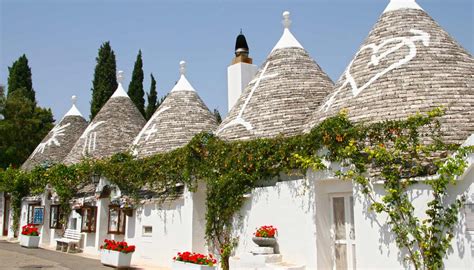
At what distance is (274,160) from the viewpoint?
1173 centimetres

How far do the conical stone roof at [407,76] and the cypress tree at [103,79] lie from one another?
26141mm

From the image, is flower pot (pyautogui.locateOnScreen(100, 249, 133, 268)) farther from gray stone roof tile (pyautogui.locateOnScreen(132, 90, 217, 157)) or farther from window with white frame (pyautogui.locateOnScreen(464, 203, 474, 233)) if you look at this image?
window with white frame (pyautogui.locateOnScreen(464, 203, 474, 233))

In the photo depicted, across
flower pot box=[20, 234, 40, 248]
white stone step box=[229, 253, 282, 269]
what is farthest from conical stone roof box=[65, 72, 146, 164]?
white stone step box=[229, 253, 282, 269]

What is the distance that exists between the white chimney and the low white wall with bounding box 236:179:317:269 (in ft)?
24.8

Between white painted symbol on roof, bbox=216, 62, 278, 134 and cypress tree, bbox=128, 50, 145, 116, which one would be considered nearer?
white painted symbol on roof, bbox=216, 62, 278, 134

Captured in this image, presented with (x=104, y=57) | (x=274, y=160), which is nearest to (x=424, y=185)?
(x=274, y=160)

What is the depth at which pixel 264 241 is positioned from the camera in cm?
1106

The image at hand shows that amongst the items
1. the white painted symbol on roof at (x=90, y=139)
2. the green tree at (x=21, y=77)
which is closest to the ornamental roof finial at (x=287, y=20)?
the white painted symbol on roof at (x=90, y=139)

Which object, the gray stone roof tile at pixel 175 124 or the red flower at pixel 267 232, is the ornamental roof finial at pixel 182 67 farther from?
the red flower at pixel 267 232

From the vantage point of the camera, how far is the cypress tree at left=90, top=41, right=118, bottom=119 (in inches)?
1400

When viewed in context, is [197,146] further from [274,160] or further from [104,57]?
[104,57]

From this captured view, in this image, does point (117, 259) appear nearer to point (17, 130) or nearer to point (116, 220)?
point (116, 220)

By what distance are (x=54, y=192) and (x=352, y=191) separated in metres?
14.5

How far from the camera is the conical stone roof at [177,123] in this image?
17891mm
